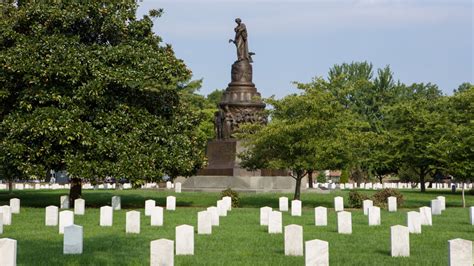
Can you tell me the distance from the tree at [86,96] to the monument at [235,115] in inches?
321

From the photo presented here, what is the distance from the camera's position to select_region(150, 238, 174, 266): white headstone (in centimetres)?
1341

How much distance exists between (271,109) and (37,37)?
11367 millimetres

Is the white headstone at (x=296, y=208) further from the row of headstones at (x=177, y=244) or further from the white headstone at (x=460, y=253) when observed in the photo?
the white headstone at (x=460, y=253)

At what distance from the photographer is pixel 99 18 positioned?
33.3 meters

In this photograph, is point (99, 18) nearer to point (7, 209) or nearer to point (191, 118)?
point (191, 118)

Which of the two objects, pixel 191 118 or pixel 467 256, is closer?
pixel 467 256

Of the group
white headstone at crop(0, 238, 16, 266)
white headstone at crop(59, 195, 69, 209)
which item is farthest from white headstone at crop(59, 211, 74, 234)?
white headstone at crop(59, 195, 69, 209)

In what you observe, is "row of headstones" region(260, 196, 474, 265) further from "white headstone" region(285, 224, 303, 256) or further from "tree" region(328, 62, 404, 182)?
"tree" region(328, 62, 404, 182)

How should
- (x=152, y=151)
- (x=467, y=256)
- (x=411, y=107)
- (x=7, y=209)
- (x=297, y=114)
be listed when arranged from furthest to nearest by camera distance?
(x=411, y=107) < (x=297, y=114) < (x=152, y=151) < (x=7, y=209) < (x=467, y=256)

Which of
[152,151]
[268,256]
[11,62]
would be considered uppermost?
[11,62]

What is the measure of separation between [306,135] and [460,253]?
21.7m

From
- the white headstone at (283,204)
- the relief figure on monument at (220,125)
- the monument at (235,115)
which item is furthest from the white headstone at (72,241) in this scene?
the relief figure on monument at (220,125)

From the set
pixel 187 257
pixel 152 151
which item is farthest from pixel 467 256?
pixel 152 151

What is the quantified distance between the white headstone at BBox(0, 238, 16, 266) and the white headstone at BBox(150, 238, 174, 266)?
8.21 feet
